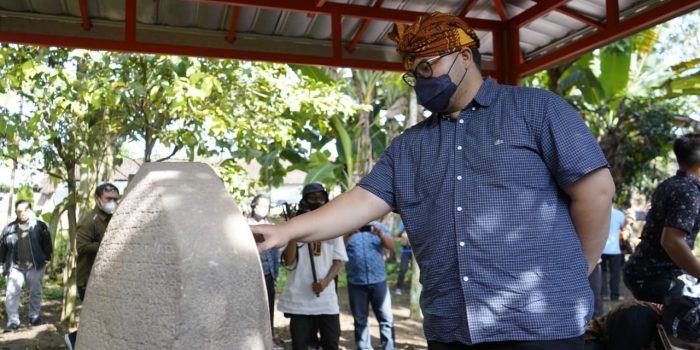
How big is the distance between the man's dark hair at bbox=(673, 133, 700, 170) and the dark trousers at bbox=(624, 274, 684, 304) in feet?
2.37

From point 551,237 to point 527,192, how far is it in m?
0.16

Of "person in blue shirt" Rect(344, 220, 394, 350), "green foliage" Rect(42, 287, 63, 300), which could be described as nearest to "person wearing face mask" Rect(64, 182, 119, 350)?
"person in blue shirt" Rect(344, 220, 394, 350)

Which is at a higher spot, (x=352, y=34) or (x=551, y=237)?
(x=352, y=34)

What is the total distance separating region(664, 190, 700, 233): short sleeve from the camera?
434cm

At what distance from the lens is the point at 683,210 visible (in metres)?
4.38

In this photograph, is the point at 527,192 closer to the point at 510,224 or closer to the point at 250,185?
the point at 510,224

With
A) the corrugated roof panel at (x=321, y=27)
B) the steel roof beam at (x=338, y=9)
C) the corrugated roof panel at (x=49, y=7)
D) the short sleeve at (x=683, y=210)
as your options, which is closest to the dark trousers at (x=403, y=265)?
the corrugated roof panel at (x=321, y=27)

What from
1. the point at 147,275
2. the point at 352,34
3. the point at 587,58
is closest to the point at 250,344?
the point at 147,275

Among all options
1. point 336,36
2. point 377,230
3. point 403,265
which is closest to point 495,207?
point 336,36

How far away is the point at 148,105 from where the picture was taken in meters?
10.3

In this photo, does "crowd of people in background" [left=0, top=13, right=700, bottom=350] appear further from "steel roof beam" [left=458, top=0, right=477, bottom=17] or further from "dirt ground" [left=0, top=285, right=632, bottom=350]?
"dirt ground" [left=0, top=285, right=632, bottom=350]

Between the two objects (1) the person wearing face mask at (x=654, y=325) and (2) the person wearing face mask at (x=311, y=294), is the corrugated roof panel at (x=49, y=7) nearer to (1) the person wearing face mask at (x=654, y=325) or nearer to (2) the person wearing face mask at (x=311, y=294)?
(2) the person wearing face mask at (x=311, y=294)

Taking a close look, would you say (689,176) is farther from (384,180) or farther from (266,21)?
(266,21)

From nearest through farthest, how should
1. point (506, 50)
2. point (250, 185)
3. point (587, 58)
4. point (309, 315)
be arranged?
point (309, 315) < point (506, 50) < point (250, 185) < point (587, 58)
